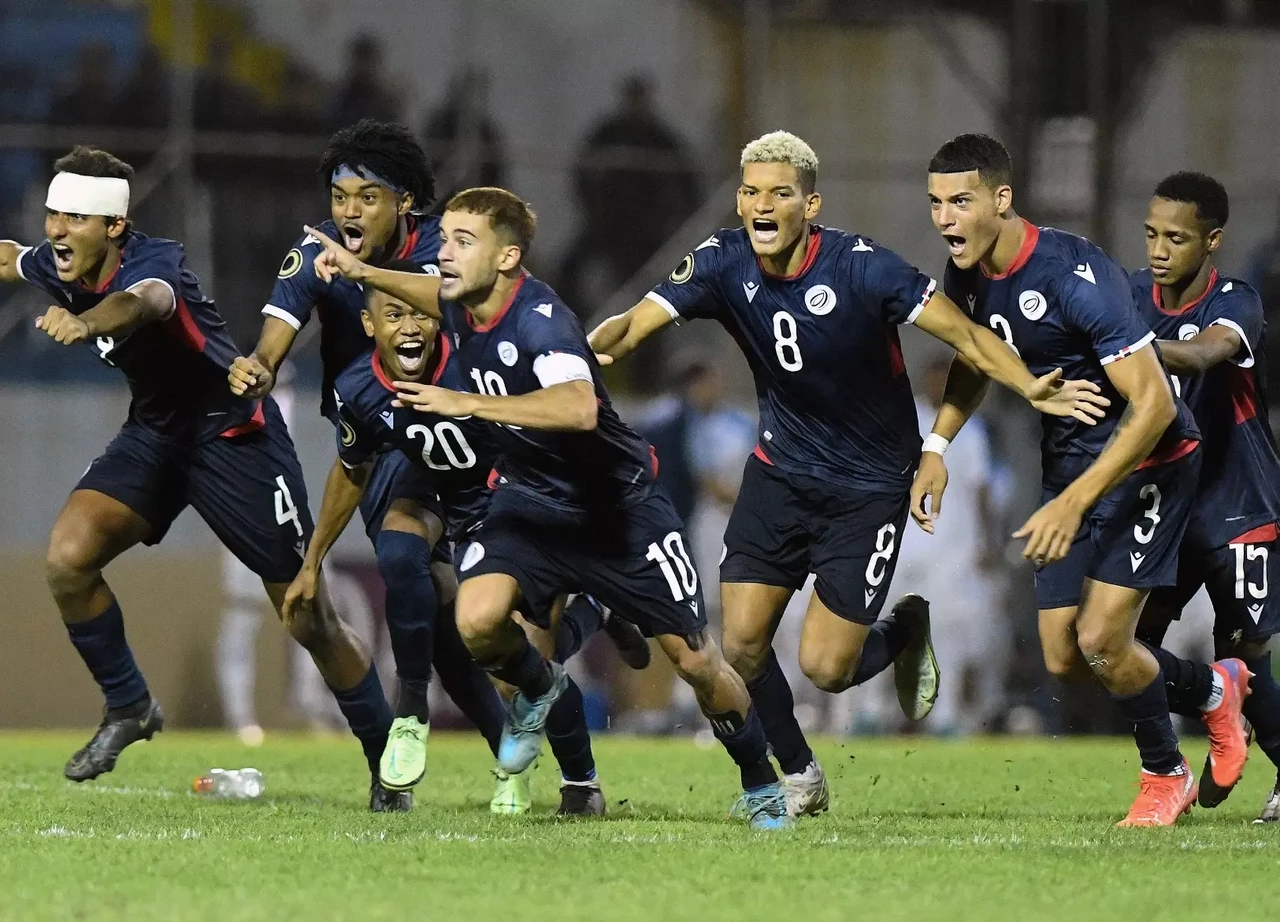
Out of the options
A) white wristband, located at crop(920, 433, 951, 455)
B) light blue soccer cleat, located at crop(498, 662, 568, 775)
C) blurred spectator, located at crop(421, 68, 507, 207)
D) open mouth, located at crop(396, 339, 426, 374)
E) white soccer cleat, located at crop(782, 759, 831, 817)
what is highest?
blurred spectator, located at crop(421, 68, 507, 207)

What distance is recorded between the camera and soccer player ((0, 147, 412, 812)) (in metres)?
7.86

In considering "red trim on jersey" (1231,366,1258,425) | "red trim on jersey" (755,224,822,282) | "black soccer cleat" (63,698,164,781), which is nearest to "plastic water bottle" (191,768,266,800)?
"black soccer cleat" (63,698,164,781)

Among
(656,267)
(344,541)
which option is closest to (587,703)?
(344,541)

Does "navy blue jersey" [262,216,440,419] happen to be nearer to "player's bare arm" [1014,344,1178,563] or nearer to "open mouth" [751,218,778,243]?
"open mouth" [751,218,778,243]

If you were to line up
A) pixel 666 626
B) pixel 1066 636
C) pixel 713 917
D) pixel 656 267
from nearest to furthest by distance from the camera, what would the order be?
1. pixel 713 917
2. pixel 666 626
3. pixel 1066 636
4. pixel 656 267

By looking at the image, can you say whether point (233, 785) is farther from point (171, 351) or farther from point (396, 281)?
point (396, 281)

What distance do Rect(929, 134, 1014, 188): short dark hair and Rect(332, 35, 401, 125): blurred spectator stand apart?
6677 mm

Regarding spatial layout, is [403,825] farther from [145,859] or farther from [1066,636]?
[1066,636]

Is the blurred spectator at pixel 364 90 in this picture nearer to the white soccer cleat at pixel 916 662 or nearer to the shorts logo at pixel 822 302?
the white soccer cleat at pixel 916 662

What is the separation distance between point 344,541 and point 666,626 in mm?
6594

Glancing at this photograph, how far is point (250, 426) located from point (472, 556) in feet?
5.42

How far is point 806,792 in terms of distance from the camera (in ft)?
24.8

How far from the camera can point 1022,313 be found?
7203 mm

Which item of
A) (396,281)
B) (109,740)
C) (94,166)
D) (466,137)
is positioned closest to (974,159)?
(396,281)
